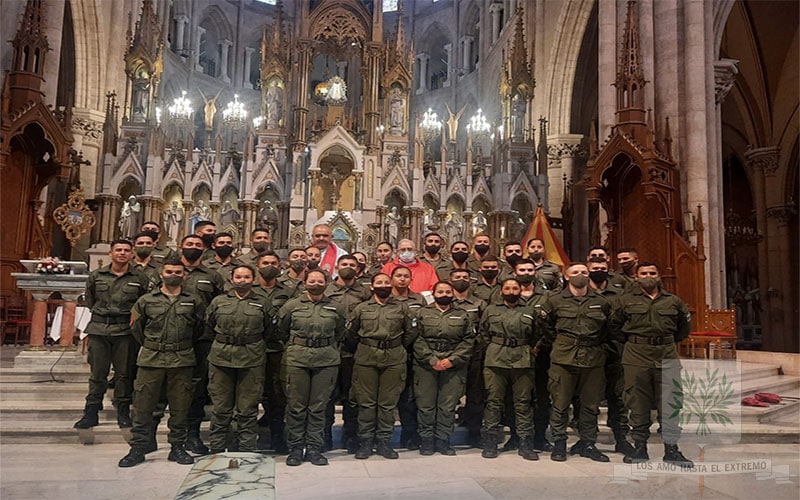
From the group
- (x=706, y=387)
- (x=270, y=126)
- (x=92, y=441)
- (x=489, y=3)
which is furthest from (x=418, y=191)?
(x=92, y=441)

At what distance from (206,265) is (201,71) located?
70.7ft

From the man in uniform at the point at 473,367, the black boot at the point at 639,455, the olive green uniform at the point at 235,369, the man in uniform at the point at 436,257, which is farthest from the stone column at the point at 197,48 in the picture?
the black boot at the point at 639,455

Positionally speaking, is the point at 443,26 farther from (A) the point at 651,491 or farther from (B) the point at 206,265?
(A) the point at 651,491

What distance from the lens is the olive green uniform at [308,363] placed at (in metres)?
5.20

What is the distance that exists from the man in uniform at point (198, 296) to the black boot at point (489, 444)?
2.57m

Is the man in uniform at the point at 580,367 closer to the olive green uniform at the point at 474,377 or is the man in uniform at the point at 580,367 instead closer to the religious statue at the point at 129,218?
the olive green uniform at the point at 474,377

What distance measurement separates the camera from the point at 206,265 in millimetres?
6031

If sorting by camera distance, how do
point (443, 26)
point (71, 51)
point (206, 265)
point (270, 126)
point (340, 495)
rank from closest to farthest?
1. point (340, 495)
2. point (206, 265)
3. point (71, 51)
4. point (270, 126)
5. point (443, 26)

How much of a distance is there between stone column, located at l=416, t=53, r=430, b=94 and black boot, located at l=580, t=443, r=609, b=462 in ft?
79.1

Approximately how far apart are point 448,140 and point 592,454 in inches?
794

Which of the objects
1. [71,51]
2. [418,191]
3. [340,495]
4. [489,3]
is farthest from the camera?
[489,3]

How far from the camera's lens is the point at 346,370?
598 cm

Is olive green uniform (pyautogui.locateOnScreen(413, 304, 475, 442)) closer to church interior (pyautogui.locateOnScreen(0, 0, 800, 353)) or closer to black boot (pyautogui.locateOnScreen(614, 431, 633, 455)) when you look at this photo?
black boot (pyautogui.locateOnScreen(614, 431, 633, 455))

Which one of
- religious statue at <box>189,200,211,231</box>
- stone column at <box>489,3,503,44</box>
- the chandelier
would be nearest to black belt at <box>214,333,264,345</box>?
religious statue at <box>189,200,211,231</box>
